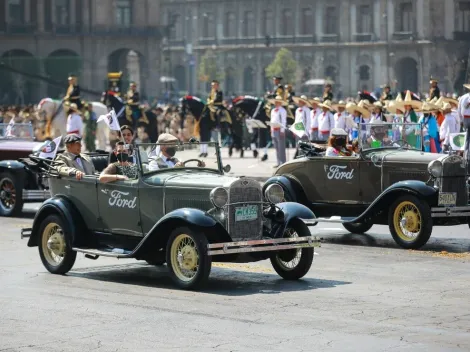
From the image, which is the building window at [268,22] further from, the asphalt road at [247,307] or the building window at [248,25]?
the asphalt road at [247,307]

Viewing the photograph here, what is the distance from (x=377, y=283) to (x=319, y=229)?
21.6 feet

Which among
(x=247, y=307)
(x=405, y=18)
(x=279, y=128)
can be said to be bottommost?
(x=247, y=307)

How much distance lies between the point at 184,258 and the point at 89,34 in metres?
88.2

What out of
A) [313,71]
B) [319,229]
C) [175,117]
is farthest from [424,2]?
[319,229]

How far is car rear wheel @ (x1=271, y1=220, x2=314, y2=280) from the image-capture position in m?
14.4

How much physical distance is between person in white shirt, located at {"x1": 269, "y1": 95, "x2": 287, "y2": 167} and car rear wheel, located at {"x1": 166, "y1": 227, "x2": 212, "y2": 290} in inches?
887

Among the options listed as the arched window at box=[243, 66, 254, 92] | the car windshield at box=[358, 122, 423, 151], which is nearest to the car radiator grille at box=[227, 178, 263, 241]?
the car windshield at box=[358, 122, 423, 151]

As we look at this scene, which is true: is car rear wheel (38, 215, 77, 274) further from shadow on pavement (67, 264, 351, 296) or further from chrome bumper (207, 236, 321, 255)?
chrome bumper (207, 236, 321, 255)

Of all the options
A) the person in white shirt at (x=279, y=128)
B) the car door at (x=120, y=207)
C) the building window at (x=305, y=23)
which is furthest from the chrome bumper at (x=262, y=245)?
the building window at (x=305, y=23)

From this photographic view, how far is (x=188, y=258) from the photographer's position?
13867 mm

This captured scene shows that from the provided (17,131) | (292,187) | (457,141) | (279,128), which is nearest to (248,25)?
(279,128)

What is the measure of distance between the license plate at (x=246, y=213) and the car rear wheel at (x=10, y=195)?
9326 mm

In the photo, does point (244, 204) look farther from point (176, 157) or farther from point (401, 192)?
point (401, 192)

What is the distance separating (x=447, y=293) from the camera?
1364cm
